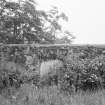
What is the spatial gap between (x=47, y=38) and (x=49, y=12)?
9.86ft

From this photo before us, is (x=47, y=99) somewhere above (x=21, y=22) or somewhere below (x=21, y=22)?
below

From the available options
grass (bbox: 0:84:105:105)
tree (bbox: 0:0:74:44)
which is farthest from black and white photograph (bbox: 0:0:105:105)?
tree (bbox: 0:0:74:44)

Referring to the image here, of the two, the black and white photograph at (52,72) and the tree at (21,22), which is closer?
the black and white photograph at (52,72)

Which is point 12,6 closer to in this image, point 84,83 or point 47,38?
point 47,38

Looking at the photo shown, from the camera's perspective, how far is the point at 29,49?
4.74 m

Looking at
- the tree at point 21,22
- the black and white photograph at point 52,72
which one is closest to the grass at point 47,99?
the black and white photograph at point 52,72

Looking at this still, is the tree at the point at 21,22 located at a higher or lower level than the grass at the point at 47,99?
higher

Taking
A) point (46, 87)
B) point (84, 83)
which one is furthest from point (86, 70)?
point (46, 87)

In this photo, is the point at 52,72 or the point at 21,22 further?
the point at 21,22

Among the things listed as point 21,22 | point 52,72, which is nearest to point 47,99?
point 52,72

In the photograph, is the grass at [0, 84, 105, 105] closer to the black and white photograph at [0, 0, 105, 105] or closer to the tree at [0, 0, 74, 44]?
the black and white photograph at [0, 0, 105, 105]

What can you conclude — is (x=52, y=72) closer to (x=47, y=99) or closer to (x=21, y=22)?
(x=47, y=99)

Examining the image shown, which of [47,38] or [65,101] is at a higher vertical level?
[47,38]

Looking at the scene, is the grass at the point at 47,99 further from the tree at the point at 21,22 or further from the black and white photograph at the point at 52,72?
the tree at the point at 21,22
